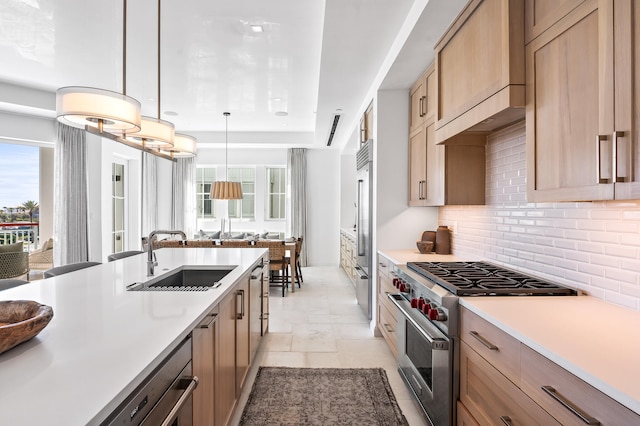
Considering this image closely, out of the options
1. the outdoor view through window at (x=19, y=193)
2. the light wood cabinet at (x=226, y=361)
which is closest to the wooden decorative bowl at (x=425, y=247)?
the light wood cabinet at (x=226, y=361)

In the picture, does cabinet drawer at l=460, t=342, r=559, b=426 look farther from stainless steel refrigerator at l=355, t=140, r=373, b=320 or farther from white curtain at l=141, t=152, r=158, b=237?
white curtain at l=141, t=152, r=158, b=237

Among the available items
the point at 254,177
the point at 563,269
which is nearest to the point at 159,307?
the point at 563,269

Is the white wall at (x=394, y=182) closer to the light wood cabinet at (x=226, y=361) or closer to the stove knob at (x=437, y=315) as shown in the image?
the stove knob at (x=437, y=315)

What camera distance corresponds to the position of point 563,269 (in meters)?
1.77

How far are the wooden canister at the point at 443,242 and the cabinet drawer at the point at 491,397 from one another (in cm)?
155

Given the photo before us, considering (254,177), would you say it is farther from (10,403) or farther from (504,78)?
(10,403)

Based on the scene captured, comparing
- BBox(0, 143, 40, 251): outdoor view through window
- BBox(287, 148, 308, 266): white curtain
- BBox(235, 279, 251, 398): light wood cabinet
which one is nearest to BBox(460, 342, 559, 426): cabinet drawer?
BBox(235, 279, 251, 398): light wood cabinet

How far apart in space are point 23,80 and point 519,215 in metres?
5.69

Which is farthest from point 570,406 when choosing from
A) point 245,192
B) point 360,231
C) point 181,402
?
point 245,192

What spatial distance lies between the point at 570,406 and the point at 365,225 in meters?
2.94

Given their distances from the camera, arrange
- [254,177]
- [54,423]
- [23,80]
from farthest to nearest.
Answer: [254,177], [23,80], [54,423]

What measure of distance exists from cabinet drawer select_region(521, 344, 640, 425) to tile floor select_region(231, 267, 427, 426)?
1.20m

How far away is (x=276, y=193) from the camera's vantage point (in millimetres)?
8039

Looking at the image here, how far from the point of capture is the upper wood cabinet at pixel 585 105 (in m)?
1.03
